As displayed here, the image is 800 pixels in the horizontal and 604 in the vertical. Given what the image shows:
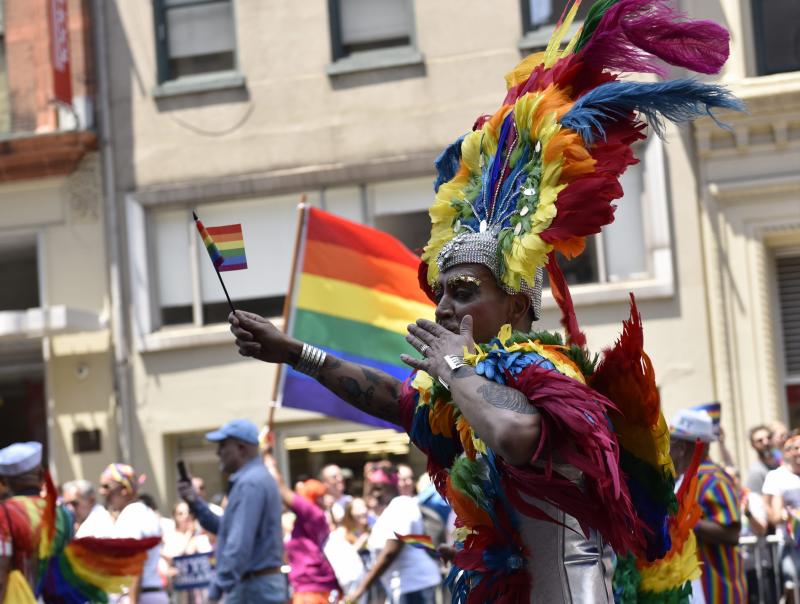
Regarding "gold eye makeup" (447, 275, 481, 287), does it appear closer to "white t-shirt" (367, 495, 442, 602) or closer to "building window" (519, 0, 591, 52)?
"white t-shirt" (367, 495, 442, 602)

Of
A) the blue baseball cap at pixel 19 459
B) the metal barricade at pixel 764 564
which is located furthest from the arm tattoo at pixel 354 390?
the metal barricade at pixel 764 564

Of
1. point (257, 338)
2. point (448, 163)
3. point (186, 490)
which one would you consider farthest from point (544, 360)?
point (186, 490)

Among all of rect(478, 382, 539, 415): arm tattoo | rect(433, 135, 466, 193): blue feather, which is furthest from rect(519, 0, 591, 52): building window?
rect(478, 382, 539, 415): arm tattoo

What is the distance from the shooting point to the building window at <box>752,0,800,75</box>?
15969mm

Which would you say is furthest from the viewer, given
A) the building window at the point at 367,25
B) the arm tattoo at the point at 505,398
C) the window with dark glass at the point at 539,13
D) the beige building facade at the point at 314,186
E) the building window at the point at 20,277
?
the building window at the point at 20,277

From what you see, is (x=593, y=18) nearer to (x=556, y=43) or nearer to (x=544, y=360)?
(x=556, y=43)

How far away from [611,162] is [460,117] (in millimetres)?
12326

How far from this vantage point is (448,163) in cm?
498

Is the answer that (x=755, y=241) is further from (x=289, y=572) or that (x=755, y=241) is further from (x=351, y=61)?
(x=289, y=572)

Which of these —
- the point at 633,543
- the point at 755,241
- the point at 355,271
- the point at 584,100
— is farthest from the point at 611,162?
the point at 755,241

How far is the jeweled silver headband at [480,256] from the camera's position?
4422 mm

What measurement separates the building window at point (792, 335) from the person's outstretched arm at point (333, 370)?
468 inches

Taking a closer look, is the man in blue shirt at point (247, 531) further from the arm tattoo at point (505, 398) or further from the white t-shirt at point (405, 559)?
the arm tattoo at point (505, 398)

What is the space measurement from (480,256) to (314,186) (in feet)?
41.9
